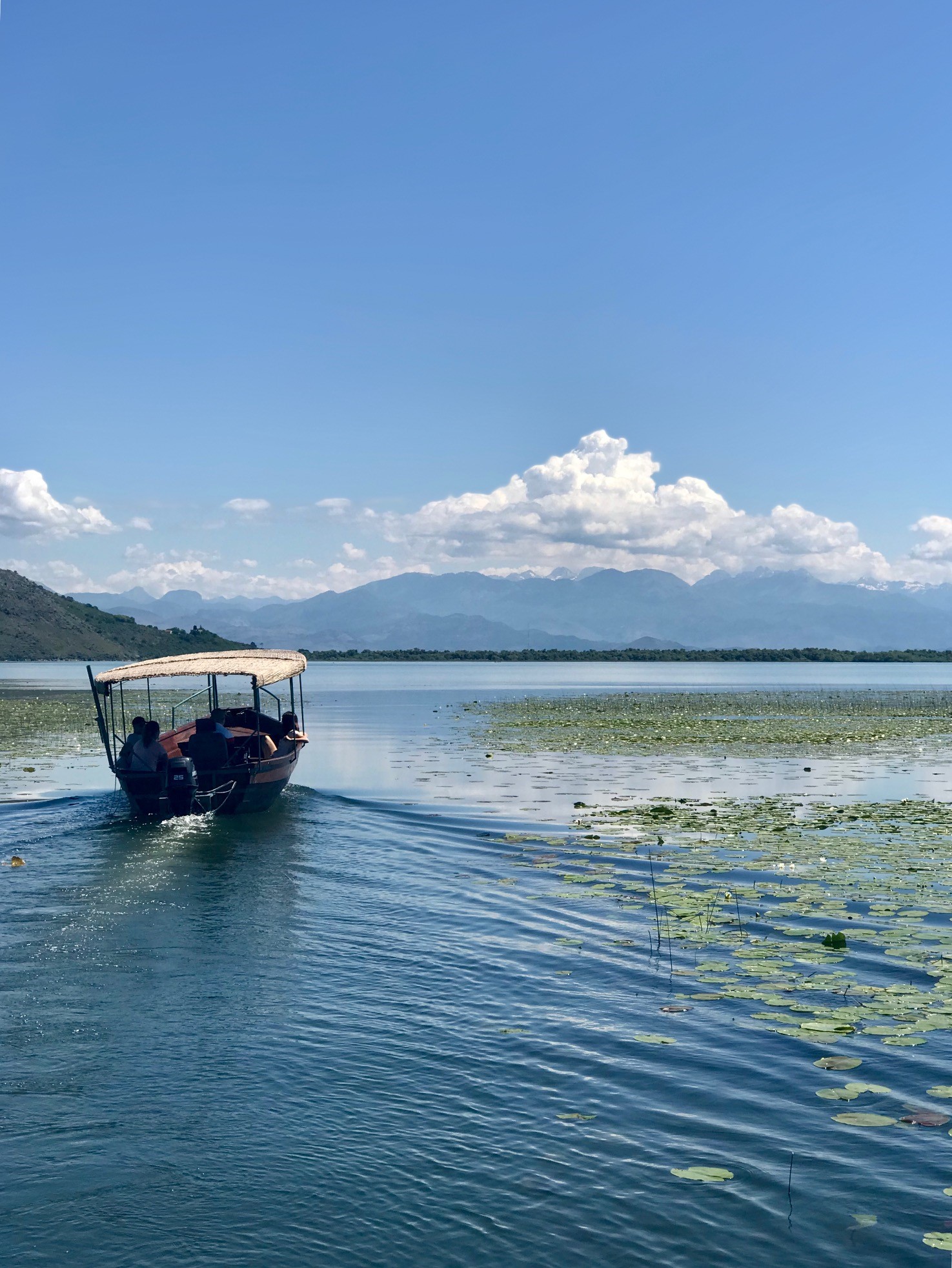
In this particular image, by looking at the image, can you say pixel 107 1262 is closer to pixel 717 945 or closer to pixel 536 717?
pixel 717 945

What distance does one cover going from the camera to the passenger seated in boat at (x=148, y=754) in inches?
1024

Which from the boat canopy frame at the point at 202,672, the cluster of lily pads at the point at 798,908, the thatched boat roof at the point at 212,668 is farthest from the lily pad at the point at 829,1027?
the thatched boat roof at the point at 212,668

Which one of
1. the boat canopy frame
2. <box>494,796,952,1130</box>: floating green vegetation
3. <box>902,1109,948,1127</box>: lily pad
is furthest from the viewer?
the boat canopy frame

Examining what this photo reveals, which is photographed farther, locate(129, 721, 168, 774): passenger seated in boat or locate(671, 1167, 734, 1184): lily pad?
locate(129, 721, 168, 774): passenger seated in boat

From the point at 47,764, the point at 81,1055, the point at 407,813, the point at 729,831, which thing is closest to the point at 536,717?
the point at 47,764

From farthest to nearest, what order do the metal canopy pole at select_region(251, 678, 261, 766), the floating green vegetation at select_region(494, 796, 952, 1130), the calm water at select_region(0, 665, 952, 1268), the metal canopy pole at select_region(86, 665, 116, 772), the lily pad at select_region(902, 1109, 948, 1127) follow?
the metal canopy pole at select_region(251, 678, 261, 766)
the metal canopy pole at select_region(86, 665, 116, 772)
the floating green vegetation at select_region(494, 796, 952, 1130)
the lily pad at select_region(902, 1109, 948, 1127)
the calm water at select_region(0, 665, 952, 1268)

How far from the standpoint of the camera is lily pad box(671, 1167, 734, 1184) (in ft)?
26.6

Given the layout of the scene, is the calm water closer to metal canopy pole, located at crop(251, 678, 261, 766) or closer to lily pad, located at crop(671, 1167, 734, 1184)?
lily pad, located at crop(671, 1167, 734, 1184)

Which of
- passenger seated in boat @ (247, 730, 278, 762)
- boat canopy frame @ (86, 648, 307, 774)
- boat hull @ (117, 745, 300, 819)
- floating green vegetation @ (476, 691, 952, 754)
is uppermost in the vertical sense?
boat canopy frame @ (86, 648, 307, 774)

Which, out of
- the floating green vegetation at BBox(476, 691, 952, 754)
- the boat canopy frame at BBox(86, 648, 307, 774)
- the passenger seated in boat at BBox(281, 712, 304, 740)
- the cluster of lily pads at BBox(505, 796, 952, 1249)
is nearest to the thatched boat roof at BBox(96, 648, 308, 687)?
the boat canopy frame at BBox(86, 648, 307, 774)

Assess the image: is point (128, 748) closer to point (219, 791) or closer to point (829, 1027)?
point (219, 791)

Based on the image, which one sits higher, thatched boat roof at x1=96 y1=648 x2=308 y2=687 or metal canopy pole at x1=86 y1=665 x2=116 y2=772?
thatched boat roof at x1=96 y1=648 x2=308 y2=687

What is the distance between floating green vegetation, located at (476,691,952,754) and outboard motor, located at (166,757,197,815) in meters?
18.4

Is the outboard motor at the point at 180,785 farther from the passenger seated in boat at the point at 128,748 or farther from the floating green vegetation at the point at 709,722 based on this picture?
the floating green vegetation at the point at 709,722
